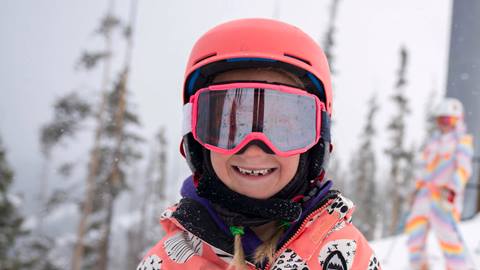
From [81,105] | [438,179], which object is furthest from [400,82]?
[438,179]

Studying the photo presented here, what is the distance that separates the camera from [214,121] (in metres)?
1.75

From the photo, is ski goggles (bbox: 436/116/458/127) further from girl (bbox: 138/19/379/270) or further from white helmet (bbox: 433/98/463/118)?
girl (bbox: 138/19/379/270)

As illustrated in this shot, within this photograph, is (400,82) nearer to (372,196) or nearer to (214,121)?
(372,196)

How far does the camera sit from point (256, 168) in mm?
1651

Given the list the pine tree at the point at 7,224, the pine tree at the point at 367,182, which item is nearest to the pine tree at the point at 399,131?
the pine tree at the point at 367,182

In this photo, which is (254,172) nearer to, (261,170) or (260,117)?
(261,170)

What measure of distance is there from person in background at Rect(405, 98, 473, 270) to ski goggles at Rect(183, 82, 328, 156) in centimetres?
439

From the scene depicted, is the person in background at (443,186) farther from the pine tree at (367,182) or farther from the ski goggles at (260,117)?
the pine tree at (367,182)

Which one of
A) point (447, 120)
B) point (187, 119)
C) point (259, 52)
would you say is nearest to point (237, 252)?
point (187, 119)

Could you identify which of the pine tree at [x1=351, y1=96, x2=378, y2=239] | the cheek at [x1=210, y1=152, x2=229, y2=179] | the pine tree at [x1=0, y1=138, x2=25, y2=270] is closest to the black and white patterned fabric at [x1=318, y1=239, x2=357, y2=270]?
the cheek at [x1=210, y1=152, x2=229, y2=179]

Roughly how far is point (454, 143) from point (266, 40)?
188 inches

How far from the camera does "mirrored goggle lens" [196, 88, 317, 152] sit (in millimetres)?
1635

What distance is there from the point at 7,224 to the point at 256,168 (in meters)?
22.1

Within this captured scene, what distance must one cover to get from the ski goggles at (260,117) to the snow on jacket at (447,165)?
446cm
